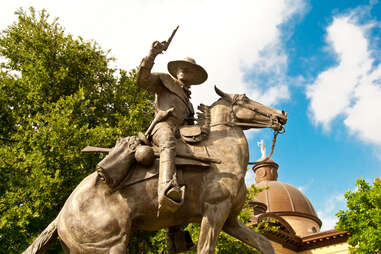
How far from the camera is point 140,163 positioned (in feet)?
17.7

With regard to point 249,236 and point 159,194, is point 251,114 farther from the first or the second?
point 159,194

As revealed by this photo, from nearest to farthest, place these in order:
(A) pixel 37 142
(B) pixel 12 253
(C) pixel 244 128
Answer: (C) pixel 244 128
(B) pixel 12 253
(A) pixel 37 142

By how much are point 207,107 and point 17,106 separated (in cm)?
1099

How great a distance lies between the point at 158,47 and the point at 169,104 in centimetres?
89

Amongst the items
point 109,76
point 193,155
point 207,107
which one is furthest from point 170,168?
point 109,76

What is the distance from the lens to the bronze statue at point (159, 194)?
5.03m

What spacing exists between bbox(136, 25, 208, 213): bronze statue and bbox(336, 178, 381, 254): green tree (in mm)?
18142

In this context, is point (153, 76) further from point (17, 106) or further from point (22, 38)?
point (22, 38)

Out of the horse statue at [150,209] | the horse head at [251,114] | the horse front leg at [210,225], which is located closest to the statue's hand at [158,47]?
the horse head at [251,114]

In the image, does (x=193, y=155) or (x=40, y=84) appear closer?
(x=193, y=155)

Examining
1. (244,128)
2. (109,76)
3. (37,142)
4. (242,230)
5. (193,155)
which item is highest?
(109,76)

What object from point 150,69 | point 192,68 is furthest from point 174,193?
point 192,68

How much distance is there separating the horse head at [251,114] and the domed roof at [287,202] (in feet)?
138

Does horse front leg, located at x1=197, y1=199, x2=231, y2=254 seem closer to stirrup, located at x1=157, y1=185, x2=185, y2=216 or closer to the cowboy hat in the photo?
stirrup, located at x1=157, y1=185, x2=185, y2=216
